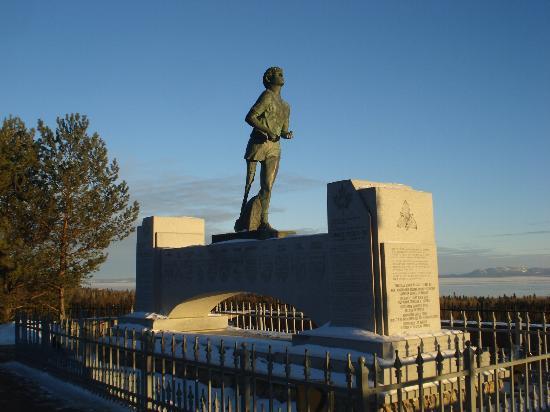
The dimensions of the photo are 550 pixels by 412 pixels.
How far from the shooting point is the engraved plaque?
28.7 ft

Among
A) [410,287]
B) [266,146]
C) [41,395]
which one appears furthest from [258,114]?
[41,395]

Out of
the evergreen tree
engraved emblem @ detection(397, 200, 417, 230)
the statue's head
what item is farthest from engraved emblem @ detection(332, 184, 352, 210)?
the evergreen tree

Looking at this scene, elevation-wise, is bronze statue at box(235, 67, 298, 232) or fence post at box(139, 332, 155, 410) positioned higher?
bronze statue at box(235, 67, 298, 232)

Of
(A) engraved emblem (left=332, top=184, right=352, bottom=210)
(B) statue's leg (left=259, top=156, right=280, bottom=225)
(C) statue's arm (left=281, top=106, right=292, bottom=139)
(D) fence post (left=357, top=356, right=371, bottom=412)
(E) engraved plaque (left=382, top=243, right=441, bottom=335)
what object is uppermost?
(C) statue's arm (left=281, top=106, right=292, bottom=139)

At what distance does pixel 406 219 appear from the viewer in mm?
9281

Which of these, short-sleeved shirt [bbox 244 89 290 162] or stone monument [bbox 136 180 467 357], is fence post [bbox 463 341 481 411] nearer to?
stone monument [bbox 136 180 467 357]

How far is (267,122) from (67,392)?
706 cm

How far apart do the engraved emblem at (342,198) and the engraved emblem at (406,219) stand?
3.04 feet

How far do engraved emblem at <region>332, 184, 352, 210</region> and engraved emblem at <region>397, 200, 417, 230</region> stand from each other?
927 millimetres

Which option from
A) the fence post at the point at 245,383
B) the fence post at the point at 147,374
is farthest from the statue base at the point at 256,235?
the fence post at the point at 245,383

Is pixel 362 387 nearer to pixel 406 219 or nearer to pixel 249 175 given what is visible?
pixel 406 219

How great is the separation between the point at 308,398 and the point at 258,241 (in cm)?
687

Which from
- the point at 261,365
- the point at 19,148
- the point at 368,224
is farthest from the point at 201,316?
the point at 19,148

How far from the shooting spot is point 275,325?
19094 mm
